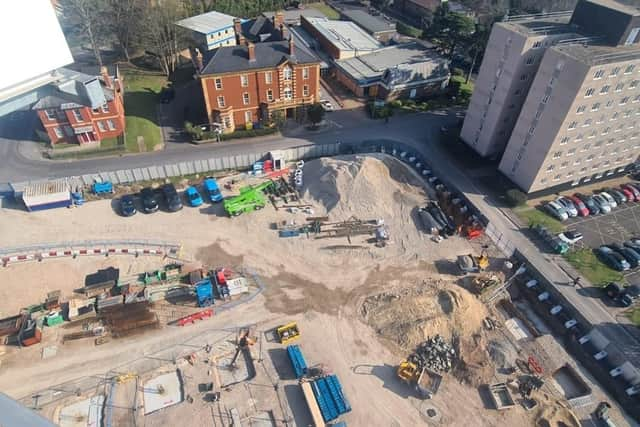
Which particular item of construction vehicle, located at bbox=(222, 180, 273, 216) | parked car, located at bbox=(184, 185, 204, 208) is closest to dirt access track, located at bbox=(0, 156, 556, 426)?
parked car, located at bbox=(184, 185, 204, 208)

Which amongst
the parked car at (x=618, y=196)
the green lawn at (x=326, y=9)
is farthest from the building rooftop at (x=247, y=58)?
the green lawn at (x=326, y=9)

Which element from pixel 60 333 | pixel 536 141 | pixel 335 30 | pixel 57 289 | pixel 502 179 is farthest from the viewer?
pixel 335 30

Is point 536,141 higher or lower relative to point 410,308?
higher

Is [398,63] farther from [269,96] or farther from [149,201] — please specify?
[149,201]

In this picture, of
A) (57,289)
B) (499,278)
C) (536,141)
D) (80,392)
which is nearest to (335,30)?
(536,141)

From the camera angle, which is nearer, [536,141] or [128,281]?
[128,281]

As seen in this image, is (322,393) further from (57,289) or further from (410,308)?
(57,289)

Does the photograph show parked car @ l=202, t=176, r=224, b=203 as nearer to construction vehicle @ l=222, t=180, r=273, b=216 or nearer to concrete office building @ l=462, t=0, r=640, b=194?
construction vehicle @ l=222, t=180, r=273, b=216
